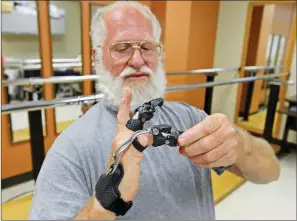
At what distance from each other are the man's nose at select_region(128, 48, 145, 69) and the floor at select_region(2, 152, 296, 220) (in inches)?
62.8

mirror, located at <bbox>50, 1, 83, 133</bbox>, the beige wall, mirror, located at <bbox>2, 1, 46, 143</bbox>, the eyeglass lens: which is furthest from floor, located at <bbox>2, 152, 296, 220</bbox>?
the eyeglass lens

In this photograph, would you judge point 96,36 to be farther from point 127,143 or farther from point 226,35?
point 226,35

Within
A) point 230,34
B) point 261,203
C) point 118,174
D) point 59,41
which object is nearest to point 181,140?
point 118,174

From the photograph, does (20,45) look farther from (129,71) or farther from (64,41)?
(129,71)

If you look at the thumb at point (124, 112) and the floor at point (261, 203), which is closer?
the thumb at point (124, 112)

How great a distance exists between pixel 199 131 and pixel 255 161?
1.35ft

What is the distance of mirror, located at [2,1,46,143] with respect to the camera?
253 cm

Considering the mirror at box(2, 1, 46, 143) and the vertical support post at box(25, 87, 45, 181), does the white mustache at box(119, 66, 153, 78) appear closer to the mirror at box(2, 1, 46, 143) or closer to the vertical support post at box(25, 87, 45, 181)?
the vertical support post at box(25, 87, 45, 181)

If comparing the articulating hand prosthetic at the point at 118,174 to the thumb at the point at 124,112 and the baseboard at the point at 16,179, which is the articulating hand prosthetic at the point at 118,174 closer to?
the thumb at the point at 124,112

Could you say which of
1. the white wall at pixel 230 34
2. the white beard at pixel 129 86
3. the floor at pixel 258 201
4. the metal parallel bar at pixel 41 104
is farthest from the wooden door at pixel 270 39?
the white beard at pixel 129 86

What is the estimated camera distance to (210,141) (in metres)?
0.61

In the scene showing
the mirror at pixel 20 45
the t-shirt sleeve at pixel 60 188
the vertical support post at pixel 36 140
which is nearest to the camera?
the t-shirt sleeve at pixel 60 188

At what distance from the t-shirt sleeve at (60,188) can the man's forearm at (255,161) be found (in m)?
0.49

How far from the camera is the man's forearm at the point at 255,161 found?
0.82 m
